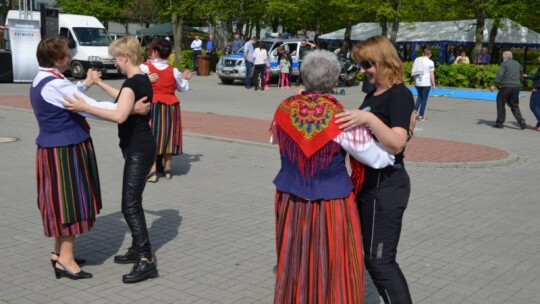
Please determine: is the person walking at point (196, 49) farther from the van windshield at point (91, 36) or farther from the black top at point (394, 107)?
the black top at point (394, 107)

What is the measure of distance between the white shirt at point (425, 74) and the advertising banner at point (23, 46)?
45.7ft

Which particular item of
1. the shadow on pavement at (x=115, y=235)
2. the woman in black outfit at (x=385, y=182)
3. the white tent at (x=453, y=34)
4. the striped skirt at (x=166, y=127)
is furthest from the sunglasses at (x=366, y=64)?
the white tent at (x=453, y=34)

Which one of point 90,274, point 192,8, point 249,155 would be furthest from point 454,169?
point 192,8

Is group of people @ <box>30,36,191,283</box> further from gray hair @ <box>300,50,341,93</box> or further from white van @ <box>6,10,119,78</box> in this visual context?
white van @ <box>6,10,119,78</box>

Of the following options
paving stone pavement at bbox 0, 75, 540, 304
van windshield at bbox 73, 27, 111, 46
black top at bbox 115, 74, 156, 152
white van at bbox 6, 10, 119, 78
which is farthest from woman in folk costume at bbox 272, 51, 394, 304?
van windshield at bbox 73, 27, 111, 46

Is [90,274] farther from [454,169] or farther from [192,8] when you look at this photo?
[192,8]

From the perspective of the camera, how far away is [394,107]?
3645mm

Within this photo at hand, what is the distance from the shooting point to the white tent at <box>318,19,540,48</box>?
3491 cm

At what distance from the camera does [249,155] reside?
10.6 meters

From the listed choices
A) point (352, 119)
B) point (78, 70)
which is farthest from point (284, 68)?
point (352, 119)

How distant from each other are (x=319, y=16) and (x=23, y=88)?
22.5 meters

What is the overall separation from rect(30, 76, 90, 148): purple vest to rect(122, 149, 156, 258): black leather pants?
0.42 meters

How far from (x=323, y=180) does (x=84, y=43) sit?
25.5 meters

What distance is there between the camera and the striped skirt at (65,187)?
4.82 meters
